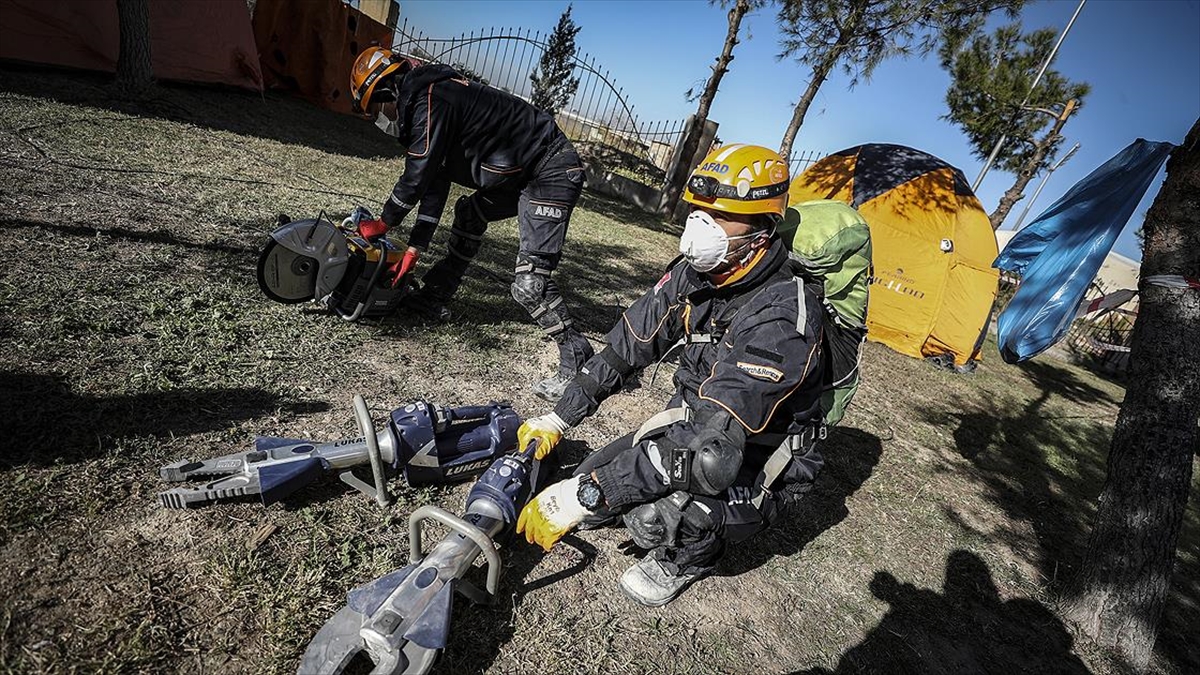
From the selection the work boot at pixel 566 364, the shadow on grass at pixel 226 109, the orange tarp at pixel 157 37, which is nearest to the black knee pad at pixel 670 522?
the work boot at pixel 566 364

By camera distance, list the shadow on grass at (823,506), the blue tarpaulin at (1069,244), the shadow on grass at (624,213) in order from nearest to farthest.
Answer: the shadow on grass at (823,506) → the blue tarpaulin at (1069,244) → the shadow on grass at (624,213)

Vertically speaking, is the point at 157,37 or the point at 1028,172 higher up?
the point at 1028,172

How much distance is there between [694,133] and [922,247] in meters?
7.29

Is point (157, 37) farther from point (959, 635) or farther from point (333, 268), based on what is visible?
point (959, 635)

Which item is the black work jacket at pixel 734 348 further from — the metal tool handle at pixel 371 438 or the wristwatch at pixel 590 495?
the metal tool handle at pixel 371 438

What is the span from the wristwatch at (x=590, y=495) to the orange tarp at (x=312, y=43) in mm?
13476

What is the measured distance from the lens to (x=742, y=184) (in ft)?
8.00

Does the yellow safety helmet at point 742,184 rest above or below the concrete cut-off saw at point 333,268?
above

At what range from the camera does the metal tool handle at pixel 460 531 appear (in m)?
1.81

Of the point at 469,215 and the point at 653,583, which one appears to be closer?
the point at 653,583

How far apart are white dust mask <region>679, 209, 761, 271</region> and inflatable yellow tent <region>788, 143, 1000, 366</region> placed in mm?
5930

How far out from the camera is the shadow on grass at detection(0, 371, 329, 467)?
2.38 m

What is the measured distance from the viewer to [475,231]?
459 cm

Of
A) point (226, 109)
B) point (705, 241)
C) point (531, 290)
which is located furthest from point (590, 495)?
point (226, 109)
